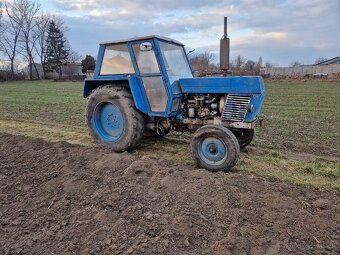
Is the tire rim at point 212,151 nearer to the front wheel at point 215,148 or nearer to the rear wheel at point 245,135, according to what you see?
the front wheel at point 215,148

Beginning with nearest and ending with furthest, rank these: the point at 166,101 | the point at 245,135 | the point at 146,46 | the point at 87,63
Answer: the point at 146,46, the point at 166,101, the point at 245,135, the point at 87,63

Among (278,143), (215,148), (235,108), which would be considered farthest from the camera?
(278,143)

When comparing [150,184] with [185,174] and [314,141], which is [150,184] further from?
[314,141]

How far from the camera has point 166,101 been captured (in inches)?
231

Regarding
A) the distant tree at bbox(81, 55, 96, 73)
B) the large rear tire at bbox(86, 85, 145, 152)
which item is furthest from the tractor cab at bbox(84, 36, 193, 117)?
the distant tree at bbox(81, 55, 96, 73)

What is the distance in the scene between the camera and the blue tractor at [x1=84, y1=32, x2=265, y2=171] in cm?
525

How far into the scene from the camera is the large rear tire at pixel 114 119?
20.2 ft

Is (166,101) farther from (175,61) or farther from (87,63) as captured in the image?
(87,63)

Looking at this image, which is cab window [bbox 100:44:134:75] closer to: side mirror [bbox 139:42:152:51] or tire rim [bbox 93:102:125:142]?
side mirror [bbox 139:42:152:51]

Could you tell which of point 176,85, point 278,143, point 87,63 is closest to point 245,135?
point 278,143

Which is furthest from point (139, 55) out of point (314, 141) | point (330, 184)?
point (314, 141)

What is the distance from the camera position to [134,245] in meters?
3.00

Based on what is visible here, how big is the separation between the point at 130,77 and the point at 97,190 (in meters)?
2.53

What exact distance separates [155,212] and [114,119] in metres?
3.31
